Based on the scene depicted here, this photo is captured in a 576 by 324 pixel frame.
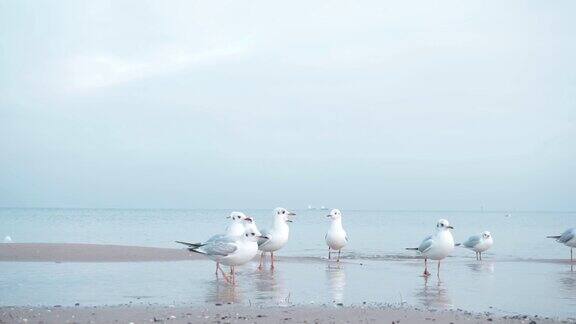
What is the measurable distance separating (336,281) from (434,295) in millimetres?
2379

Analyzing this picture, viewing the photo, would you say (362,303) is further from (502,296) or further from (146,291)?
(146,291)

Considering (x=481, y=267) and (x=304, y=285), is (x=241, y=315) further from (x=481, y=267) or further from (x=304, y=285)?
(x=481, y=267)

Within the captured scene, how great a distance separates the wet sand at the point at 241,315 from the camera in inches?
323

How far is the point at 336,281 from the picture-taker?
521 inches

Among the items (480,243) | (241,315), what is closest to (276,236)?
(241,315)

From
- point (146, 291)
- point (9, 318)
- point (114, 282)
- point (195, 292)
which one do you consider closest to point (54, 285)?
point (114, 282)

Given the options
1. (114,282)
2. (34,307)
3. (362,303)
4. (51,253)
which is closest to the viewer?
(34,307)

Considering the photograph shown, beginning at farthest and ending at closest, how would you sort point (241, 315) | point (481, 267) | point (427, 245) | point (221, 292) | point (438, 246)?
1. point (481, 267)
2. point (427, 245)
3. point (438, 246)
4. point (221, 292)
5. point (241, 315)

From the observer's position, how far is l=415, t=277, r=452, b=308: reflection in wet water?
1034 cm

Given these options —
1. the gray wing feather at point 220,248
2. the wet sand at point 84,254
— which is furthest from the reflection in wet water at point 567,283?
the wet sand at point 84,254

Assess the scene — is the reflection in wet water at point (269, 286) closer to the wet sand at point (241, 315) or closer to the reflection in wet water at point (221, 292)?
the reflection in wet water at point (221, 292)

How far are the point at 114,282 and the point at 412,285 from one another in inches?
227

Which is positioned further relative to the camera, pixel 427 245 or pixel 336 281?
pixel 427 245

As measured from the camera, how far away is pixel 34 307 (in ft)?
30.1
